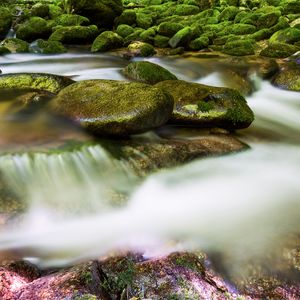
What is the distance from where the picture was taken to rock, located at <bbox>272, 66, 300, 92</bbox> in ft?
30.2

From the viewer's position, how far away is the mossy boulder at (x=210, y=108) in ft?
21.0

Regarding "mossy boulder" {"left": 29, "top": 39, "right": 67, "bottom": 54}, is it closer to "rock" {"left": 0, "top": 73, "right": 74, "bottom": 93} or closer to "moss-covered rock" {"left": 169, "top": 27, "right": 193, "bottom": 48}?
"moss-covered rock" {"left": 169, "top": 27, "right": 193, "bottom": 48}

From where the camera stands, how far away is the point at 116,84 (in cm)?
628

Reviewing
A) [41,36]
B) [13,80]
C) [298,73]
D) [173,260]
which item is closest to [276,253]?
[173,260]

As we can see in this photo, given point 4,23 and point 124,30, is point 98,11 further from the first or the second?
point 4,23

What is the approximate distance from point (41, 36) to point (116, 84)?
34.7 ft

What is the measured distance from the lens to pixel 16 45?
13.6 m

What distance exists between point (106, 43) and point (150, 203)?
998 cm

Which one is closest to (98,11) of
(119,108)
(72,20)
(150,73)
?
(72,20)

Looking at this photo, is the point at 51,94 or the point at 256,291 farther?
the point at 51,94

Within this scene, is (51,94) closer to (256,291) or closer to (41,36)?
(256,291)

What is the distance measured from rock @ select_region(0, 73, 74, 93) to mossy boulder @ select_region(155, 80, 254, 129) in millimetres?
2366

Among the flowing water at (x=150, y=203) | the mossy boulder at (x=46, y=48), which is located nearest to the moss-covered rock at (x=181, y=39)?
the mossy boulder at (x=46, y=48)

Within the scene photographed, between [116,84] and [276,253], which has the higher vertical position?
[116,84]
